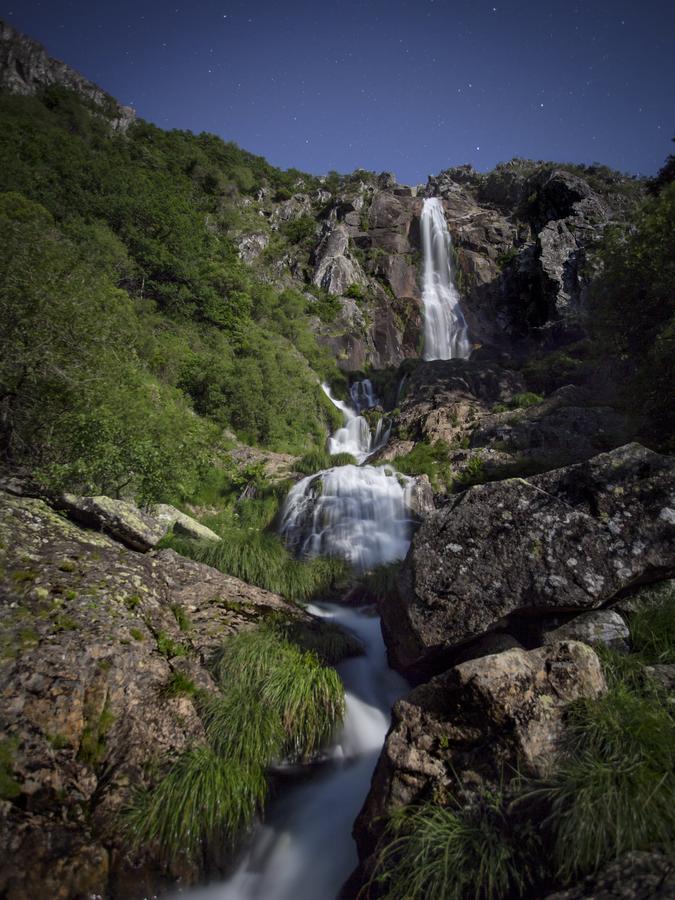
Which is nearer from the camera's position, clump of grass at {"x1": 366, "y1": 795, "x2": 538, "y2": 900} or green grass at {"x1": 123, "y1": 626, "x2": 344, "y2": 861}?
clump of grass at {"x1": 366, "y1": 795, "x2": 538, "y2": 900}

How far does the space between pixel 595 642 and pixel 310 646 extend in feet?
12.8

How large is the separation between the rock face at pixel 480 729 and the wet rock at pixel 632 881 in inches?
32.7

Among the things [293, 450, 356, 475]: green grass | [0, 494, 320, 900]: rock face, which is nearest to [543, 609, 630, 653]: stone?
[0, 494, 320, 900]: rock face

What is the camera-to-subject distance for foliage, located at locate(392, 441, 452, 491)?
1465 cm

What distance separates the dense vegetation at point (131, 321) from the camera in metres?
9.17

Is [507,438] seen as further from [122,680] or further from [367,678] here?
[122,680]

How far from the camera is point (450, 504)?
593 cm

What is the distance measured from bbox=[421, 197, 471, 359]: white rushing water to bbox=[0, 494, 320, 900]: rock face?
34232 millimetres

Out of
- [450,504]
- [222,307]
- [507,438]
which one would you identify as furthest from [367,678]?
→ [222,307]

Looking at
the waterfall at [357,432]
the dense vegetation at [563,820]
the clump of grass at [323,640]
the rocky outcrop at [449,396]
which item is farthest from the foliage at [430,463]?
the dense vegetation at [563,820]

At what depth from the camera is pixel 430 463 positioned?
614 inches

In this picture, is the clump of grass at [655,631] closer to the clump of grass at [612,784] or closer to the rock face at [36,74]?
the clump of grass at [612,784]

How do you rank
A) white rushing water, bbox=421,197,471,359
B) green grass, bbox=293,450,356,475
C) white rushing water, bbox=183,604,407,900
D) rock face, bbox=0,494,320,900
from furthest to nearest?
white rushing water, bbox=421,197,471,359, green grass, bbox=293,450,356,475, white rushing water, bbox=183,604,407,900, rock face, bbox=0,494,320,900

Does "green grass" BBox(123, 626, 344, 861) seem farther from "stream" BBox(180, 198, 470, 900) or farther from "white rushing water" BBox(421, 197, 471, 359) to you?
"white rushing water" BBox(421, 197, 471, 359)
